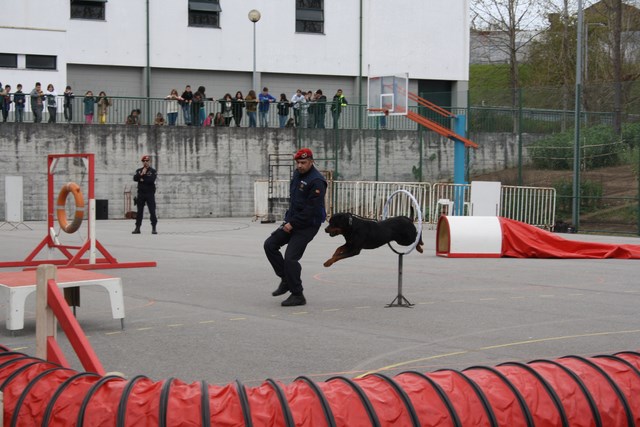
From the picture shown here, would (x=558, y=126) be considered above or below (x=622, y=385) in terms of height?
above

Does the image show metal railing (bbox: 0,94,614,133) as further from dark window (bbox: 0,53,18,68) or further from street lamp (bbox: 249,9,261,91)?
dark window (bbox: 0,53,18,68)

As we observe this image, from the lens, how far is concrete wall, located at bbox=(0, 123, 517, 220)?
33.0 m

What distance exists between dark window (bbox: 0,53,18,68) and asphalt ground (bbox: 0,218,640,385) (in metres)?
21.2

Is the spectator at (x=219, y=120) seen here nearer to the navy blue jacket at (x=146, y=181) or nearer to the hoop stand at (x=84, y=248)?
the navy blue jacket at (x=146, y=181)

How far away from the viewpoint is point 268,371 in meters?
7.87

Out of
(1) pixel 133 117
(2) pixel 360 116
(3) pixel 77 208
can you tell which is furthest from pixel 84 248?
(2) pixel 360 116

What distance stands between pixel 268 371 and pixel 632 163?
2199 centimetres

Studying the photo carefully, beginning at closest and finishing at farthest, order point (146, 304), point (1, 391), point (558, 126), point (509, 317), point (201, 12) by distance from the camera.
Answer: point (1, 391) → point (509, 317) → point (146, 304) → point (558, 126) → point (201, 12)

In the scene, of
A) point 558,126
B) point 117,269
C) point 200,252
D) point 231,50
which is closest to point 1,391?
point 117,269

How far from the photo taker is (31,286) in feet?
30.5

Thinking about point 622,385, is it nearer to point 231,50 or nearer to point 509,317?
point 509,317

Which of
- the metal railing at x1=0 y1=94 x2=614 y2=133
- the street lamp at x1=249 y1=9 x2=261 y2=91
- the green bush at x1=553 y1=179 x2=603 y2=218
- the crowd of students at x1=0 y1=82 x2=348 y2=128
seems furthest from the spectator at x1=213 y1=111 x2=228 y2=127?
the green bush at x1=553 y1=179 x2=603 y2=218

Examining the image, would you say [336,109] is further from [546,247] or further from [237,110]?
[546,247]

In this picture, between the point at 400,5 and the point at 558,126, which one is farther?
the point at 400,5
